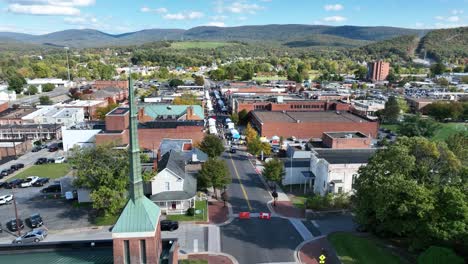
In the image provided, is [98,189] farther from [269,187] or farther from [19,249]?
[269,187]

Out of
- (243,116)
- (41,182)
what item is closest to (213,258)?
(41,182)

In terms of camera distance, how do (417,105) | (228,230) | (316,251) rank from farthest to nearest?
(417,105) → (228,230) → (316,251)

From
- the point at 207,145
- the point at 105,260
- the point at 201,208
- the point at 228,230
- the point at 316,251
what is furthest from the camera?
the point at 207,145

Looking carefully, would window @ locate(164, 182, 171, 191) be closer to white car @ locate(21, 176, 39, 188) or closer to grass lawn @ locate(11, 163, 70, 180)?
white car @ locate(21, 176, 39, 188)

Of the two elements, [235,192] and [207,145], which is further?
[207,145]

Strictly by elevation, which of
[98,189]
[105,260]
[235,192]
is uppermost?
[105,260]

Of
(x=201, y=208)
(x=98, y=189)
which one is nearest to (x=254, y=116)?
(x=201, y=208)

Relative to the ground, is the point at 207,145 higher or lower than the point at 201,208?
higher

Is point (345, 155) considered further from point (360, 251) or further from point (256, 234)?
point (256, 234)

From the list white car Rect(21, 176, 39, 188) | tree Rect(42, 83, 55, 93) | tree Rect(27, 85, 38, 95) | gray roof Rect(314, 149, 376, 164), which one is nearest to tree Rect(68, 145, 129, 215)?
white car Rect(21, 176, 39, 188)
